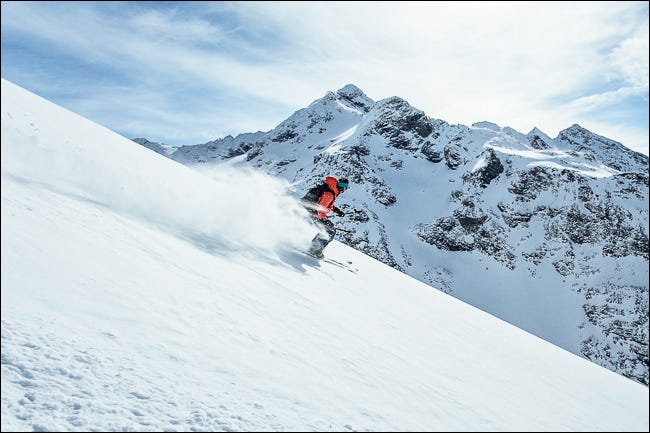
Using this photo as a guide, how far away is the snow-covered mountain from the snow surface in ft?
317

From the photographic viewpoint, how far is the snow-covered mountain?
113 m

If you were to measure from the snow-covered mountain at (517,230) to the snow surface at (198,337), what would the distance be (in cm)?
9656

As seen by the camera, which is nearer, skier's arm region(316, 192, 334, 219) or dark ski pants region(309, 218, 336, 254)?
dark ski pants region(309, 218, 336, 254)

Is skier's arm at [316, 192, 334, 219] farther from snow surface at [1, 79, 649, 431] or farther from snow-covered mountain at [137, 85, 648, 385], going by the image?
snow-covered mountain at [137, 85, 648, 385]

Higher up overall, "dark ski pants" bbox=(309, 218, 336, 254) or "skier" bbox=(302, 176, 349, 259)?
"skier" bbox=(302, 176, 349, 259)

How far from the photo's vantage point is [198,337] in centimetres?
405

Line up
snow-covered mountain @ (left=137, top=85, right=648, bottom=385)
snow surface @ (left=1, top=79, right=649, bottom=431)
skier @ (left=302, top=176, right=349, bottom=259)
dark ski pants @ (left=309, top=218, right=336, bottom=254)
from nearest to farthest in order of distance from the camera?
snow surface @ (left=1, top=79, right=649, bottom=431) < dark ski pants @ (left=309, top=218, right=336, bottom=254) < skier @ (left=302, top=176, right=349, bottom=259) < snow-covered mountain @ (left=137, top=85, right=648, bottom=385)

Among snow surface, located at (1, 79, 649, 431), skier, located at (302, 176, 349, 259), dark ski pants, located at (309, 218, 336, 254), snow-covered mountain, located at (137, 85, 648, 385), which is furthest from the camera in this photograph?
snow-covered mountain, located at (137, 85, 648, 385)

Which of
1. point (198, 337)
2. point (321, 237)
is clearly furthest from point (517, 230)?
point (198, 337)

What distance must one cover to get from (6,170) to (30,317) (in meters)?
3.74

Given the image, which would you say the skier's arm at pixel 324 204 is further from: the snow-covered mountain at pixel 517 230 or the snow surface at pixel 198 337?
the snow-covered mountain at pixel 517 230

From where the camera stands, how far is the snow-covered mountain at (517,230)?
113125 mm

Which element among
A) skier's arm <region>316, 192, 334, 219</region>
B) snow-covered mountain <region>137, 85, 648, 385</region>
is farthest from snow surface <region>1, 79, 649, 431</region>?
snow-covered mountain <region>137, 85, 648, 385</region>

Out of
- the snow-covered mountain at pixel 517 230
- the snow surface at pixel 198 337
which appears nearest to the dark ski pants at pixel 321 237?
the snow surface at pixel 198 337
